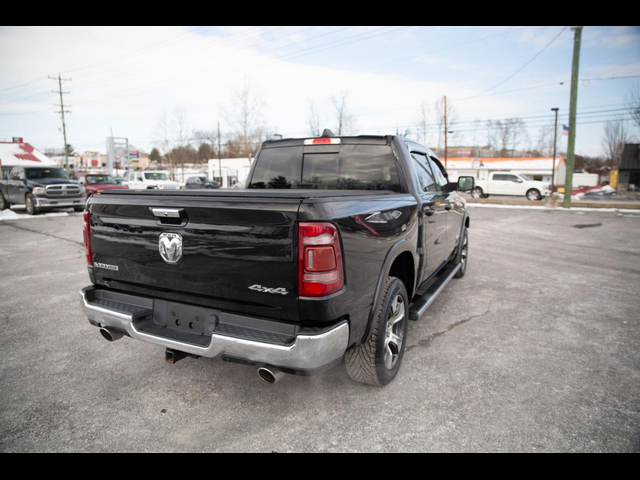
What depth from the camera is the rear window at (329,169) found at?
144 inches

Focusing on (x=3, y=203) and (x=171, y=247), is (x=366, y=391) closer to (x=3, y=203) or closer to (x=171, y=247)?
(x=171, y=247)

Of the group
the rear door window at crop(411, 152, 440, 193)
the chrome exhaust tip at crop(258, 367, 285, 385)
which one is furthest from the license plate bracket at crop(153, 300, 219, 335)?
the rear door window at crop(411, 152, 440, 193)

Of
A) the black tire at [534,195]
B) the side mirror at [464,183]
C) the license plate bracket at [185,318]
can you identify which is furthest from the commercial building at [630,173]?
the license plate bracket at [185,318]

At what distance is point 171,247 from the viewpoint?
2.40m

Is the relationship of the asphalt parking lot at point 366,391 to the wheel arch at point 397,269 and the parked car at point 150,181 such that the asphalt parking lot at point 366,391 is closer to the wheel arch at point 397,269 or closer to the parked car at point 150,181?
the wheel arch at point 397,269

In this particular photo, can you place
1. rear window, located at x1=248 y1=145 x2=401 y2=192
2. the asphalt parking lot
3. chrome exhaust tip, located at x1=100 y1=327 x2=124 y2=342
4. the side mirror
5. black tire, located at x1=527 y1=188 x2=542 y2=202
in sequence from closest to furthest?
the asphalt parking lot, chrome exhaust tip, located at x1=100 y1=327 x2=124 y2=342, rear window, located at x1=248 y1=145 x2=401 y2=192, the side mirror, black tire, located at x1=527 y1=188 x2=542 y2=202

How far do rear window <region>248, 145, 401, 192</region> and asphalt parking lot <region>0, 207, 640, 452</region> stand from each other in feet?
5.36

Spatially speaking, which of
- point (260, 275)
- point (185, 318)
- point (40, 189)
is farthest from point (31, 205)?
point (260, 275)

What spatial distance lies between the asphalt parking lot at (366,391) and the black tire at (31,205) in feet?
38.5

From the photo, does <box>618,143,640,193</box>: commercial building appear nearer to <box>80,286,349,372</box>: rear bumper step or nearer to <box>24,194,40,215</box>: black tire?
<box>24,194,40,215</box>: black tire

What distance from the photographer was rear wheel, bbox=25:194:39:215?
14464 millimetres
